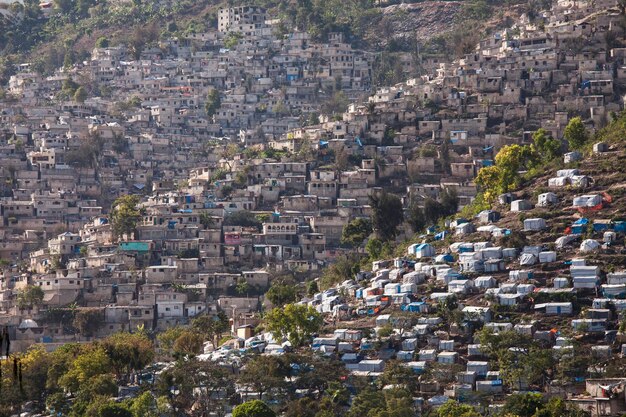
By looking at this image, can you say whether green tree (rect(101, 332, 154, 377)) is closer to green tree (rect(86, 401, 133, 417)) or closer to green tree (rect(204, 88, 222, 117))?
green tree (rect(86, 401, 133, 417))

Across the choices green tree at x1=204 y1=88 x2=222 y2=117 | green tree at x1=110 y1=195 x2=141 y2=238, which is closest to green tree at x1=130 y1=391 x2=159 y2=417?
green tree at x1=110 y1=195 x2=141 y2=238

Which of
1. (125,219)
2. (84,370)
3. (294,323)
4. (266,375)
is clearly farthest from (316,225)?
(266,375)

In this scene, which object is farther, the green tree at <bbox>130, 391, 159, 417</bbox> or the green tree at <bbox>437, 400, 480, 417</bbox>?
the green tree at <bbox>130, 391, 159, 417</bbox>

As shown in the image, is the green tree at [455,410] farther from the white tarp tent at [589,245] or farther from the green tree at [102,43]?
the green tree at [102,43]

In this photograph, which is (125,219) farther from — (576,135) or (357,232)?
(576,135)

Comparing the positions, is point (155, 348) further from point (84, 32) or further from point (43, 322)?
point (84, 32)

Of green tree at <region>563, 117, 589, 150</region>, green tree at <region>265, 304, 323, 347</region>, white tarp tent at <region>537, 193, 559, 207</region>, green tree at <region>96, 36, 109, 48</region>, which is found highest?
green tree at <region>96, 36, 109, 48</region>

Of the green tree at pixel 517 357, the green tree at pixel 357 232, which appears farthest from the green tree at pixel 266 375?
the green tree at pixel 357 232

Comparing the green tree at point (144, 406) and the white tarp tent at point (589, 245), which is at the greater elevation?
the white tarp tent at point (589, 245)
